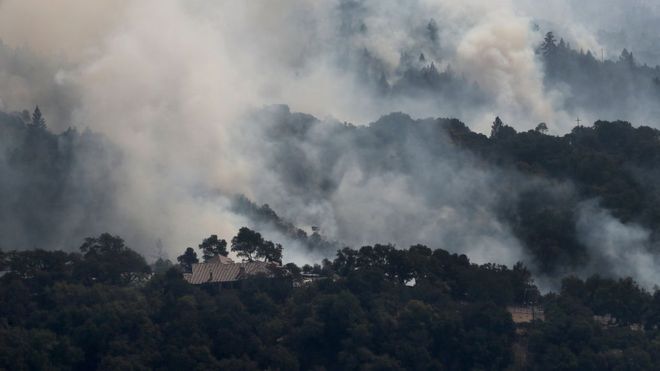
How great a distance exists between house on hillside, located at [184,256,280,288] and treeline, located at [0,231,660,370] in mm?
651

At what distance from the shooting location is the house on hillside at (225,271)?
67.0 metres

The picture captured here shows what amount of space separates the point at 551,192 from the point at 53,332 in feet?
89.7

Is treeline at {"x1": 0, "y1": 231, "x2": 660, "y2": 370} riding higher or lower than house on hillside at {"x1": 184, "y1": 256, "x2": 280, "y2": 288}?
lower

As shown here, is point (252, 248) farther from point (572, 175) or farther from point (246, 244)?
point (572, 175)

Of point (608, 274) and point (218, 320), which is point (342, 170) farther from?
point (218, 320)

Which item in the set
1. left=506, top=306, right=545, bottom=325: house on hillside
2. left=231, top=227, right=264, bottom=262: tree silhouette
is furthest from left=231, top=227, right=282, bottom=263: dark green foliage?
left=506, top=306, right=545, bottom=325: house on hillside

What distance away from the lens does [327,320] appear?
61.8 metres

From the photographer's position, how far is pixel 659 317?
206ft

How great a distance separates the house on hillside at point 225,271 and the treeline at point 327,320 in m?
0.65

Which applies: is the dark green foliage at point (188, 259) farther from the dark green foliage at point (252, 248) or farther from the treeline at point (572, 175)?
the treeline at point (572, 175)

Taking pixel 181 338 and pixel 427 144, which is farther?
pixel 427 144

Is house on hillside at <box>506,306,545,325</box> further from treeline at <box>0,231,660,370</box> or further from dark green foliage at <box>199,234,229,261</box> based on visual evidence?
dark green foliage at <box>199,234,229,261</box>

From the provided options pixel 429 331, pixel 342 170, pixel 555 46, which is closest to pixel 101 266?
pixel 429 331

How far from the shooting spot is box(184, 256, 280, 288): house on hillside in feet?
220
